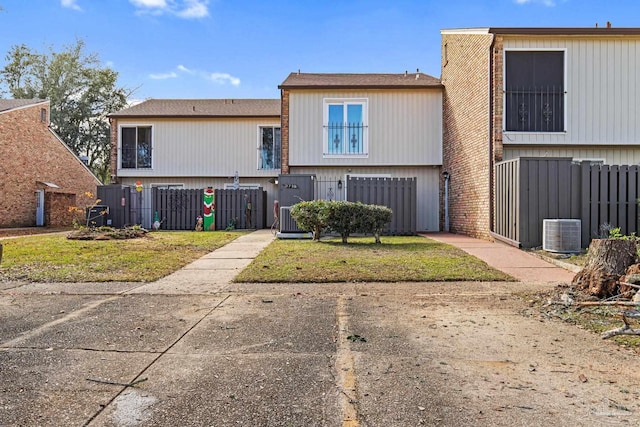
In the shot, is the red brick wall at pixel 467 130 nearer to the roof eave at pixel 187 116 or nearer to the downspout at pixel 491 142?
the downspout at pixel 491 142

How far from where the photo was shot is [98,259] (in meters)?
9.52

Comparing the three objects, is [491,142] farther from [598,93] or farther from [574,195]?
[598,93]

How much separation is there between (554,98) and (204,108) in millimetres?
16071

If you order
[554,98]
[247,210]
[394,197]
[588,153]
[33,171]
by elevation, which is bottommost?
[247,210]

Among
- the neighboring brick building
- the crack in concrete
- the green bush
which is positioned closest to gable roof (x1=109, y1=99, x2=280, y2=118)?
the neighboring brick building

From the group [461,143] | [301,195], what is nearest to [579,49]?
[461,143]

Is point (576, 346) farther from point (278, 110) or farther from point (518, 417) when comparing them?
point (278, 110)

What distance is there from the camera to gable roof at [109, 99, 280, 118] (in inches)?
841

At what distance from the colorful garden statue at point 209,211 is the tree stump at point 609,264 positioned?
15.5 meters

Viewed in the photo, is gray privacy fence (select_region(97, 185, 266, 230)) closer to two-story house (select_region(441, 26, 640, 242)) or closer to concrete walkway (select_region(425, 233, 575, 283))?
two-story house (select_region(441, 26, 640, 242))

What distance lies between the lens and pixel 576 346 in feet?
12.7

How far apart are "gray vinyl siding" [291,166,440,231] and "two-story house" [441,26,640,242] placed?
12.5 feet

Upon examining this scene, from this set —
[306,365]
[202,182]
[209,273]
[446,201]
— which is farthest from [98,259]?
[202,182]

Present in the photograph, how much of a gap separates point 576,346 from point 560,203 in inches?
304
